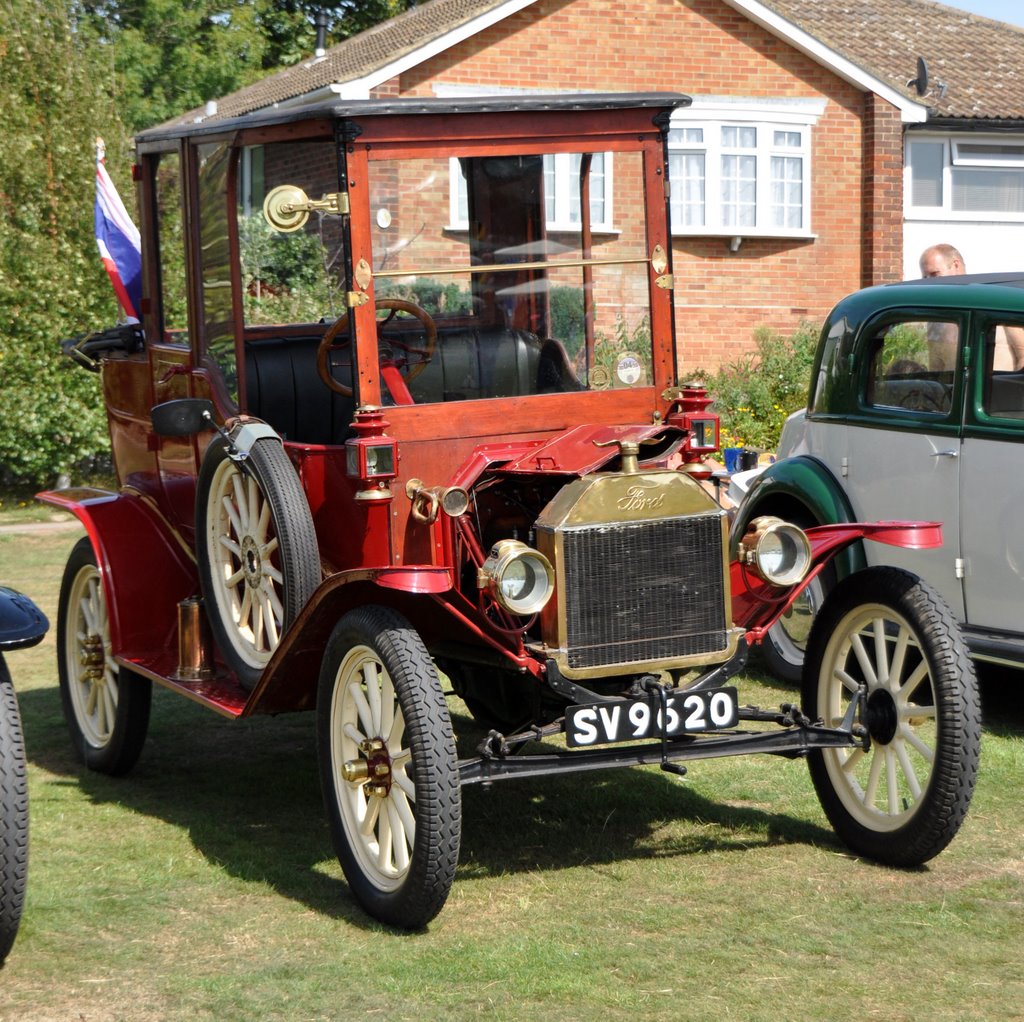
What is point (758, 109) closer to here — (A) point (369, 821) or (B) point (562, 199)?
(B) point (562, 199)

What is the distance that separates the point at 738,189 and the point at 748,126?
2.64 ft

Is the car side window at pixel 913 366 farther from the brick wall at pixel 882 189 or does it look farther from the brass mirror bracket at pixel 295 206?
the brick wall at pixel 882 189

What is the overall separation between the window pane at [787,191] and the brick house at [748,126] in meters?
0.02

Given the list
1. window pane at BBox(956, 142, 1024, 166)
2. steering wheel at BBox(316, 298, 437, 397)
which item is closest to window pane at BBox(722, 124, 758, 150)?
window pane at BBox(956, 142, 1024, 166)

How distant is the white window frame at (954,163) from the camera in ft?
72.2

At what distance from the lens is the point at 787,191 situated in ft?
68.2

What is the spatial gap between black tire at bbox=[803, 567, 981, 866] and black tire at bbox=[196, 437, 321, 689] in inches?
68.3

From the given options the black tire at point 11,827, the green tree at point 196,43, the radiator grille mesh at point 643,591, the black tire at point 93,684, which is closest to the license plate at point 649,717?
the radiator grille mesh at point 643,591

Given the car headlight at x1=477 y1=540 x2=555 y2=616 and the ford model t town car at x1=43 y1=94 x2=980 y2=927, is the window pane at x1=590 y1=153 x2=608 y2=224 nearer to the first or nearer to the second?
the ford model t town car at x1=43 y1=94 x2=980 y2=927

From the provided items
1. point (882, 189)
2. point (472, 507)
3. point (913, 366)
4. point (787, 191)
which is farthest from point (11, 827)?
point (882, 189)

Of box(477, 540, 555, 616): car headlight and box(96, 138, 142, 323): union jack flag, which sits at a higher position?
box(96, 138, 142, 323): union jack flag

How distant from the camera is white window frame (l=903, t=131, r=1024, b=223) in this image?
72.2ft

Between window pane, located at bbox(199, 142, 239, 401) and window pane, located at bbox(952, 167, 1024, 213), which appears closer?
window pane, located at bbox(199, 142, 239, 401)

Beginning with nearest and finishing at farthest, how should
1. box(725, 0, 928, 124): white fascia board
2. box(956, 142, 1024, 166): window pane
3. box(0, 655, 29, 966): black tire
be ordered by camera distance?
box(0, 655, 29, 966): black tire → box(725, 0, 928, 124): white fascia board → box(956, 142, 1024, 166): window pane
